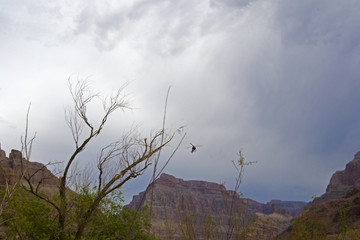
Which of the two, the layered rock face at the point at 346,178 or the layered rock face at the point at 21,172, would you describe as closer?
the layered rock face at the point at 21,172

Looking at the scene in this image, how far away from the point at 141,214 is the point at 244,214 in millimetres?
13165

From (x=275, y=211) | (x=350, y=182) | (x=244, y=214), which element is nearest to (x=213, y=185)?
(x=275, y=211)

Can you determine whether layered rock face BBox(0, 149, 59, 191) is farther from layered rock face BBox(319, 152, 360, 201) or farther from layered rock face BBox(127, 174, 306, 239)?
layered rock face BBox(319, 152, 360, 201)

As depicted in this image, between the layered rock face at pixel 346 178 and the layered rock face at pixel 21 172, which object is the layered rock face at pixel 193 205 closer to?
the layered rock face at pixel 21 172

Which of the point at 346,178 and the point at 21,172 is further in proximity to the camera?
the point at 346,178

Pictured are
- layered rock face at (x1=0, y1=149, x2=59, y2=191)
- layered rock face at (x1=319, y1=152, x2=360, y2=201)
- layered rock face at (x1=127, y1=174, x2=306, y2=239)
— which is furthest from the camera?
layered rock face at (x1=319, y1=152, x2=360, y2=201)

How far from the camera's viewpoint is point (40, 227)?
17.0 m

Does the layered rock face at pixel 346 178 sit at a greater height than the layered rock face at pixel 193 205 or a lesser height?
greater

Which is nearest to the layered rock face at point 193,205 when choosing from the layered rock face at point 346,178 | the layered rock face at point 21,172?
the layered rock face at point 21,172

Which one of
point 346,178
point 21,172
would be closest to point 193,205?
point 21,172

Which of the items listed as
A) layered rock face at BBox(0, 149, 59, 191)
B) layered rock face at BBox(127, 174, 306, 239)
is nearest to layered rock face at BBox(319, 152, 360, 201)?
layered rock face at BBox(127, 174, 306, 239)

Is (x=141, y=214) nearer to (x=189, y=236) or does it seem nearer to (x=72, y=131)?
(x=72, y=131)

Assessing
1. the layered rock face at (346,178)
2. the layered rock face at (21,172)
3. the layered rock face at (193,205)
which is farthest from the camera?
the layered rock face at (346,178)

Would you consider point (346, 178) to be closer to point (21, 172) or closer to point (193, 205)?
point (193, 205)
